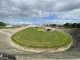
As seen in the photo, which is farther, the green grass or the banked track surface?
the green grass

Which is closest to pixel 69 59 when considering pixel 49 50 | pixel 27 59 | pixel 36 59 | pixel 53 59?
pixel 53 59

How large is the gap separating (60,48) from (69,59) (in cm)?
4472

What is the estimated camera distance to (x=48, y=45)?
5750 cm

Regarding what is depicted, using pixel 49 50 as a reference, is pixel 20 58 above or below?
above

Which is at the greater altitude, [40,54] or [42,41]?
[40,54]

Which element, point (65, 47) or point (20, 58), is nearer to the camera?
point (20, 58)

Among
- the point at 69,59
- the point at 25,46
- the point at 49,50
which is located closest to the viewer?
the point at 69,59

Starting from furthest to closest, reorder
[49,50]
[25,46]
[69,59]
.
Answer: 1. [25,46]
2. [49,50]
3. [69,59]

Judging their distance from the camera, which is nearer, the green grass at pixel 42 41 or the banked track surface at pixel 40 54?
the banked track surface at pixel 40 54

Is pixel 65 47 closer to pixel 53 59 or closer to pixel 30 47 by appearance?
pixel 30 47

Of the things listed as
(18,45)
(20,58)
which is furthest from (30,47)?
(20,58)

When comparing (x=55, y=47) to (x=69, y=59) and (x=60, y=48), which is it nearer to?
(x=60, y=48)

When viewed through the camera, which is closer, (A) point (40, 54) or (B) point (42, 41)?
(A) point (40, 54)

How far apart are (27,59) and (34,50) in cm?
4239
